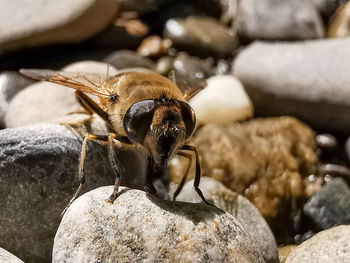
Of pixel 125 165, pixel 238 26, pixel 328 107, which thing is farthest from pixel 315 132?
pixel 125 165

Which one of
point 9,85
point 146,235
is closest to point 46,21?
point 9,85

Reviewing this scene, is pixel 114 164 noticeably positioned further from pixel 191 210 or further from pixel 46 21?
pixel 46 21

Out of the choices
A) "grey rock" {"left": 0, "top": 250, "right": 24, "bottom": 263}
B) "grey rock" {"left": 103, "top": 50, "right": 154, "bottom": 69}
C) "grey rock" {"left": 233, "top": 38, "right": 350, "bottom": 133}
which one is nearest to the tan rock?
"grey rock" {"left": 233, "top": 38, "right": 350, "bottom": 133}

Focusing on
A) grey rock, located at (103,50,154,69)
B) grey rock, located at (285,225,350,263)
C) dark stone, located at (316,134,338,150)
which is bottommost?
dark stone, located at (316,134,338,150)

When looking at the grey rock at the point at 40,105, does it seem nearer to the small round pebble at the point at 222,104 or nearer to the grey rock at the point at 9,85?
the grey rock at the point at 9,85

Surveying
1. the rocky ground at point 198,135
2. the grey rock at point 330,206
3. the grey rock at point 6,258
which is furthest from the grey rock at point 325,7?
the grey rock at point 6,258

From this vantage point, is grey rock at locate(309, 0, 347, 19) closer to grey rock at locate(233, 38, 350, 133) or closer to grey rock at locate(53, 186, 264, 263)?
grey rock at locate(233, 38, 350, 133)
